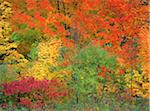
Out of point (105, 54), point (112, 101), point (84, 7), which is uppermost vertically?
point (84, 7)

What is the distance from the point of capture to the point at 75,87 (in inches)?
666

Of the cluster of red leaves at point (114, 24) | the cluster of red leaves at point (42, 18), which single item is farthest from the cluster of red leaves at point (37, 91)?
the cluster of red leaves at point (42, 18)

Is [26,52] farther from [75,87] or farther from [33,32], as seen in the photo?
[75,87]

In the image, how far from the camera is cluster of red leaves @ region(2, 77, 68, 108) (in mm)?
15828

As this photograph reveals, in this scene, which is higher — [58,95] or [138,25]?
[138,25]

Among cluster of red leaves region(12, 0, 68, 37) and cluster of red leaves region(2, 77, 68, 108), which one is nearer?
cluster of red leaves region(2, 77, 68, 108)

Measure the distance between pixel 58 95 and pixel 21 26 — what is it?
6.70 m

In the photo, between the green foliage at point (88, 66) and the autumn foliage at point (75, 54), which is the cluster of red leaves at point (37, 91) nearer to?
the autumn foliage at point (75, 54)

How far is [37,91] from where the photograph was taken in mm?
16141

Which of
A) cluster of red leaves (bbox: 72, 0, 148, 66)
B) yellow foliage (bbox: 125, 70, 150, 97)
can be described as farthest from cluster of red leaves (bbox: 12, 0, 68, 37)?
yellow foliage (bbox: 125, 70, 150, 97)

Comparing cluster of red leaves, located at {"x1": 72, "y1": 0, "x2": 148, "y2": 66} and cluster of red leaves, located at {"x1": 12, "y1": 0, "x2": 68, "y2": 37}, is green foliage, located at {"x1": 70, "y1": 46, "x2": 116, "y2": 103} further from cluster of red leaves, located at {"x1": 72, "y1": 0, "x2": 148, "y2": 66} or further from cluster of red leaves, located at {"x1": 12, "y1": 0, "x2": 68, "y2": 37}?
cluster of red leaves, located at {"x1": 12, "y1": 0, "x2": 68, "y2": 37}

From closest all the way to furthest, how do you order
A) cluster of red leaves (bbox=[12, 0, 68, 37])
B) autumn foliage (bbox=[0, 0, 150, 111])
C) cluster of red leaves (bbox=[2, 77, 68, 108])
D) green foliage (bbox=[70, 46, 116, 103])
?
cluster of red leaves (bbox=[2, 77, 68, 108])
autumn foliage (bbox=[0, 0, 150, 111])
green foliage (bbox=[70, 46, 116, 103])
cluster of red leaves (bbox=[12, 0, 68, 37])

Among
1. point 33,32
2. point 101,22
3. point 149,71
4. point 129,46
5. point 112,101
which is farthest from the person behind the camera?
point 33,32

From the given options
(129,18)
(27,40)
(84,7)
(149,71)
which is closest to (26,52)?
(27,40)
